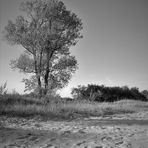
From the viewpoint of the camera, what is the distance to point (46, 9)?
19.1m

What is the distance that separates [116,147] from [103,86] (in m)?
28.5

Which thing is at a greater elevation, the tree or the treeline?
the tree

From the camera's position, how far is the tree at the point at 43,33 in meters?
18.9

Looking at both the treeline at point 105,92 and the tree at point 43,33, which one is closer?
the tree at point 43,33

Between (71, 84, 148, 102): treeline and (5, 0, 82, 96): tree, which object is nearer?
(5, 0, 82, 96): tree

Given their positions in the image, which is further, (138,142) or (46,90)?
(46,90)

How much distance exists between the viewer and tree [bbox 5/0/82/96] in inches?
746

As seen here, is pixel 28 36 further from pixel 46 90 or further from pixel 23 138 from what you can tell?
pixel 23 138

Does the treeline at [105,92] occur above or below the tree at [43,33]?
below

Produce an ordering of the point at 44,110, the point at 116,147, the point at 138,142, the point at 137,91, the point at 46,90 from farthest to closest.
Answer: the point at 137,91
the point at 46,90
the point at 44,110
the point at 138,142
the point at 116,147

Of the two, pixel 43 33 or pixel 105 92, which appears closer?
pixel 43 33

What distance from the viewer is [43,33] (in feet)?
60.8

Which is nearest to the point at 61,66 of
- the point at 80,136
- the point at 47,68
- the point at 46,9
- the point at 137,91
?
the point at 47,68

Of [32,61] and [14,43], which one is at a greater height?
[14,43]
